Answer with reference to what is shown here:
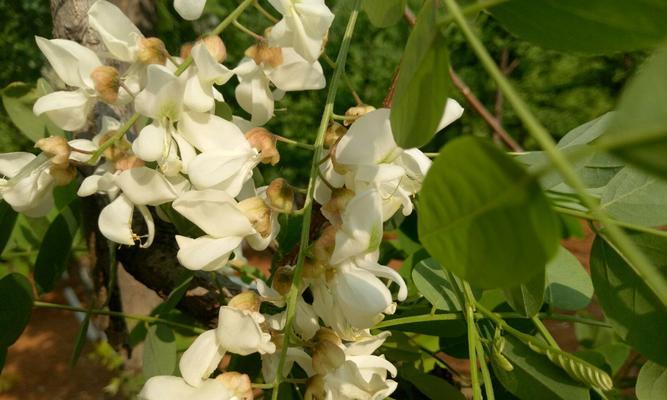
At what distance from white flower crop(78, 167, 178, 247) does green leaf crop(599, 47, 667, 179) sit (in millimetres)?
226

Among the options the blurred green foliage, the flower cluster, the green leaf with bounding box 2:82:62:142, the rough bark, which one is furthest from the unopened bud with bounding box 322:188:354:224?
the blurred green foliage

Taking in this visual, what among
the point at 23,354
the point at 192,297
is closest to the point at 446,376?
the point at 192,297

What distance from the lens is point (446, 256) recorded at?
20cm

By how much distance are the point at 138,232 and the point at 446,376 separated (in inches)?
11.4

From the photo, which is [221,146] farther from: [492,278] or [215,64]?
[492,278]

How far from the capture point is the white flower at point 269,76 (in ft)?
1.11

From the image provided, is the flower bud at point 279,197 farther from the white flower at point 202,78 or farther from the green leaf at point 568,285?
the green leaf at point 568,285

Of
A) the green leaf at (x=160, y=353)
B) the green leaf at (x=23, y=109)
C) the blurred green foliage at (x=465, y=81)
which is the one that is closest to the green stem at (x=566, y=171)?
the green leaf at (x=160, y=353)

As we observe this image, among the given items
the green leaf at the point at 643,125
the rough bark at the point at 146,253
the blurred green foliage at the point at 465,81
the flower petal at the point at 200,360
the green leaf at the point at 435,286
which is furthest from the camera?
the blurred green foliage at the point at 465,81

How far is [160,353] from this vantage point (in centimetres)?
45

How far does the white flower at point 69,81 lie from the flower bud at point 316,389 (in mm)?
188

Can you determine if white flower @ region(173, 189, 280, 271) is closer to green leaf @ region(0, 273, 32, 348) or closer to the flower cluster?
the flower cluster

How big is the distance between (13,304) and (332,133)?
0.27 metres

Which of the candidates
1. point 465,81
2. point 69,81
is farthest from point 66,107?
point 465,81
